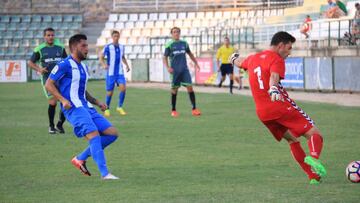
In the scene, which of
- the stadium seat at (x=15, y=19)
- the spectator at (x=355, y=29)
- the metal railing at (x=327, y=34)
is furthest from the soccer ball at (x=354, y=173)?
the stadium seat at (x=15, y=19)

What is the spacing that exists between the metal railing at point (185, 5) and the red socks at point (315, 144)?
39.1 metres

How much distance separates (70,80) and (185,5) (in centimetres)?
4367

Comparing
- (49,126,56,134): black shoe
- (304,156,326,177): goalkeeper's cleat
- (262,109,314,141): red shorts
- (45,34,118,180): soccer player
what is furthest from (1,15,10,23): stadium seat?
(304,156,326,177): goalkeeper's cleat

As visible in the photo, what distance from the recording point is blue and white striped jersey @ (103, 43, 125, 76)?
77.5 feet

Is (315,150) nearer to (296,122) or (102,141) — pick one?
(296,122)

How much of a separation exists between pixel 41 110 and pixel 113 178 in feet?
47.2

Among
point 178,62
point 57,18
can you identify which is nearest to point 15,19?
point 57,18

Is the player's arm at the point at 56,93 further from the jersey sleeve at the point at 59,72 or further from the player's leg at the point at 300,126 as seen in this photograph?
the player's leg at the point at 300,126

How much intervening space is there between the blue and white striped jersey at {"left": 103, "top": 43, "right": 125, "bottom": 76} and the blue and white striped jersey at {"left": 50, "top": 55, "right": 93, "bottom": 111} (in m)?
12.2

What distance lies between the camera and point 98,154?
35.5 feet

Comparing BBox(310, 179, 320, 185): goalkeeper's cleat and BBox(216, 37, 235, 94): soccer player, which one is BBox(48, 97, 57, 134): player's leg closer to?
BBox(310, 179, 320, 185): goalkeeper's cleat

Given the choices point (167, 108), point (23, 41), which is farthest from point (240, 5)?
point (167, 108)

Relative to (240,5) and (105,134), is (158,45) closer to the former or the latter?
(240,5)

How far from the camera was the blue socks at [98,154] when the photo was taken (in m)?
10.8
